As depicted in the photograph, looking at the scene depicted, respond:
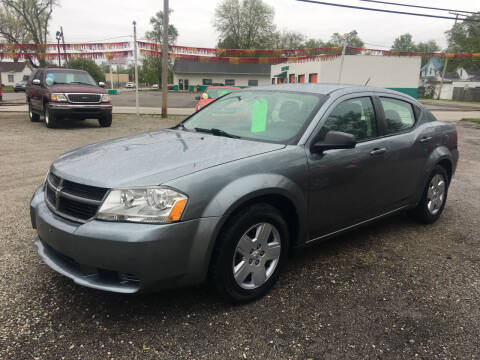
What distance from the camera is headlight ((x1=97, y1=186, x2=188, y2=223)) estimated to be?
2.36m

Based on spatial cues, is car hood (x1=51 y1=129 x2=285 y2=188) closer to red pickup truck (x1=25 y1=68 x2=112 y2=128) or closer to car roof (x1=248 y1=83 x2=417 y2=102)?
car roof (x1=248 y1=83 x2=417 y2=102)

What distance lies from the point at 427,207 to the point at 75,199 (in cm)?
378

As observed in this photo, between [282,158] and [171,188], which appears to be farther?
[282,158]

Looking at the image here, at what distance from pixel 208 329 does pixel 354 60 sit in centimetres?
3132

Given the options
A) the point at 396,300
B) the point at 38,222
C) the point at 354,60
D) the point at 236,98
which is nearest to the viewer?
the point at 38,222

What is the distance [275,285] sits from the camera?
10.4ft

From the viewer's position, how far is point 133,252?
7.48 ft

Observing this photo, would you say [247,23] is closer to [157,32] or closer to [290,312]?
[157,32]

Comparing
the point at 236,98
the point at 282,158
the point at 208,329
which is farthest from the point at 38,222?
the point at 236,98

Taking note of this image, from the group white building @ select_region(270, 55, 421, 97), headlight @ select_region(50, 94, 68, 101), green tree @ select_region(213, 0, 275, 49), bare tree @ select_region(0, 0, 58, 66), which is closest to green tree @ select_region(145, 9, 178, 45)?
green tree @ select_region(213, 0, 275, 49)

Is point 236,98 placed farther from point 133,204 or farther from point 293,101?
point 133,204

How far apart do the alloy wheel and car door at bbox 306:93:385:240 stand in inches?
16.7

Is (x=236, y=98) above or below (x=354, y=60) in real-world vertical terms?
below

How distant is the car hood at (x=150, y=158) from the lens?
8.21 feet
